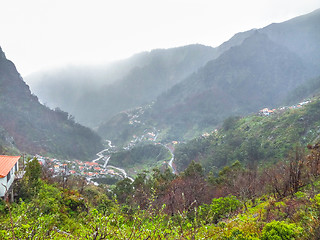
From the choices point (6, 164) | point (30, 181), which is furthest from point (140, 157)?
point (6, 164)

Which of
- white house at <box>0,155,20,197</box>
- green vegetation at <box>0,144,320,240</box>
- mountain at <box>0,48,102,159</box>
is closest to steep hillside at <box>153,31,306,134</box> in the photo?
mountain at <box>0,48,102,159</box>

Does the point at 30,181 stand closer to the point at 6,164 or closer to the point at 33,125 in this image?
the point at 6,164

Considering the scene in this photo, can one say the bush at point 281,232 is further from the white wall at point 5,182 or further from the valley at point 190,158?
the white wall at point 5,182

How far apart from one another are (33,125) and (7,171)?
77.5 metres

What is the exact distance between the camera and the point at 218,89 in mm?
143000

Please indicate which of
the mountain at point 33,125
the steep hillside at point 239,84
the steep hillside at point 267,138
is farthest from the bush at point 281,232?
the steep hillside at point 239,84

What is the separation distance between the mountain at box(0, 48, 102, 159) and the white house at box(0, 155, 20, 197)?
184 feet

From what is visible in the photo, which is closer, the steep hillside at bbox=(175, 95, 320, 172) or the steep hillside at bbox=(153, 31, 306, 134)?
the steep hillside at bbox=(175, 95, 320, 172)

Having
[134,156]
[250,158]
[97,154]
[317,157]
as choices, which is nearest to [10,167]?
[317,157]

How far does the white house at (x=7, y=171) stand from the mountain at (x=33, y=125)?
2210 inches

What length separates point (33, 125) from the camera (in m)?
80.8

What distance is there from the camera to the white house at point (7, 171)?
12.9 metres

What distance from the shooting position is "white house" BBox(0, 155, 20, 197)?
12.9 metres

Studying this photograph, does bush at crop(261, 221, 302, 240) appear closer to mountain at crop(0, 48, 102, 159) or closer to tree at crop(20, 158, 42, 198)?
tree at crop(20, 158, 42, 198)
